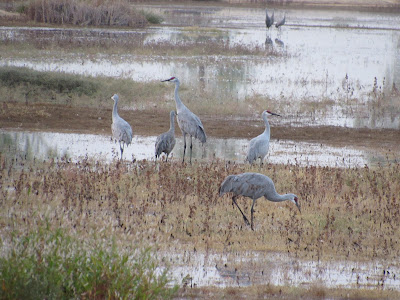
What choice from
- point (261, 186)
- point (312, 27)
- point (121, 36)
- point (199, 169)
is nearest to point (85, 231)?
point (261, 186)

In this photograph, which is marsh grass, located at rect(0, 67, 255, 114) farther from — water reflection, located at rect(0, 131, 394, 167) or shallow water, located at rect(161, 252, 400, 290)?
shallow water, located at rect(161, 252, 400, 290)

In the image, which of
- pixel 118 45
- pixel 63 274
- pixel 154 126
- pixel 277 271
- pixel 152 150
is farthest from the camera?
pixel 118 45

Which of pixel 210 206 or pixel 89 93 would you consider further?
pixel 89 93

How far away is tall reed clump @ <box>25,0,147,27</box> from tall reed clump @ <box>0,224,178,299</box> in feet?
112

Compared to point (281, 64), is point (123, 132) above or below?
above

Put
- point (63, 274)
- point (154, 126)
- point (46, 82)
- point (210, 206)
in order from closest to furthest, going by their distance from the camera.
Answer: point (63, 274) → point (210, 206) → point (154, 126) → point (46, 82)

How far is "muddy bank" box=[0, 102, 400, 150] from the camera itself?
49.9 feet

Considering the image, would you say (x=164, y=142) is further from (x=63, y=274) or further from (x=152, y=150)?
(x=63, y=274)

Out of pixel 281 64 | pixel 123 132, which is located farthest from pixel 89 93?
pixel 281 64

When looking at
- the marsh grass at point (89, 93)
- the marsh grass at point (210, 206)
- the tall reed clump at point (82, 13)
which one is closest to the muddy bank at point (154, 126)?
the marsh grass at point (89, 93)

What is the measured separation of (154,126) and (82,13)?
24331 mm

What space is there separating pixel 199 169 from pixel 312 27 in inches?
1396

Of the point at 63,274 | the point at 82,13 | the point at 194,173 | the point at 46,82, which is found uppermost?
the point at 82,13

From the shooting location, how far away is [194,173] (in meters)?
11.0
